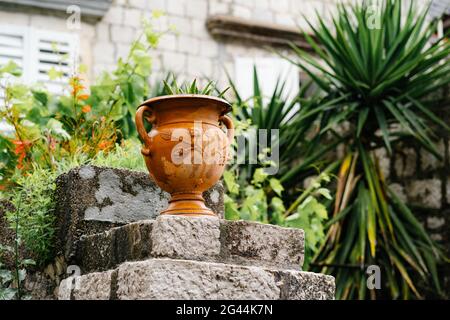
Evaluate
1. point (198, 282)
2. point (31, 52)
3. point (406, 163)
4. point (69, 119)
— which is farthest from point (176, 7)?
point (198, 282)

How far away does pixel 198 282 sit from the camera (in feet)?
9.70

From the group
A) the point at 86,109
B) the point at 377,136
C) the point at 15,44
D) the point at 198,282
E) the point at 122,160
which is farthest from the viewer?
the point at 15,44

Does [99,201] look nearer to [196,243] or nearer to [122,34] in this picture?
[196,243]

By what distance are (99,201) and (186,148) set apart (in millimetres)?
633

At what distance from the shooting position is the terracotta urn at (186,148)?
3.20m

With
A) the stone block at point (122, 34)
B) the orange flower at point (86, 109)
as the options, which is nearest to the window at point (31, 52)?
the stone block at point (122, 34)

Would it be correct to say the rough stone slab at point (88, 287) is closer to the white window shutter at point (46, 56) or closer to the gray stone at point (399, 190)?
the gray stone at point (399, 190)

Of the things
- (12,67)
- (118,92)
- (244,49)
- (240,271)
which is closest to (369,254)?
(118,92)

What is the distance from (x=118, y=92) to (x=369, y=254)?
2304 millimetres

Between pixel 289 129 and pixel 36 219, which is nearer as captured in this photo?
pixel 36 219

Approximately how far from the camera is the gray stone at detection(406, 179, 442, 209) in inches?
267

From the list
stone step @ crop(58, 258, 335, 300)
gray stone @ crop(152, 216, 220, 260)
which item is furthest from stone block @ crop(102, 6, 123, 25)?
gray stone @ crop(152, 216, 220, 260)

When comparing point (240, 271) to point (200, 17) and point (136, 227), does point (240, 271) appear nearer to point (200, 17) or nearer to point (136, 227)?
point (136, 227)
